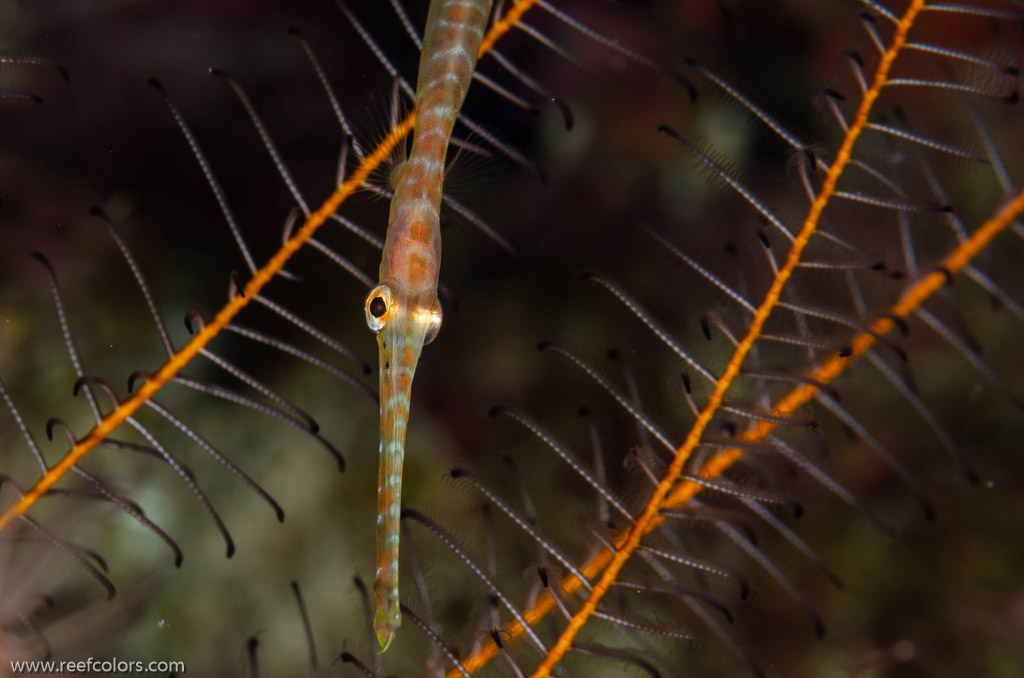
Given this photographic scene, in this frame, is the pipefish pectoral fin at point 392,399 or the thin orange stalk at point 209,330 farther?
the thin orange stalk at point 209,330

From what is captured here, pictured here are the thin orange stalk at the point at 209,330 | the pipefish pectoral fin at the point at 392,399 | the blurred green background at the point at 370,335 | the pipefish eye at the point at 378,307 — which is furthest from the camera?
the blurred green background at the point at 370,335

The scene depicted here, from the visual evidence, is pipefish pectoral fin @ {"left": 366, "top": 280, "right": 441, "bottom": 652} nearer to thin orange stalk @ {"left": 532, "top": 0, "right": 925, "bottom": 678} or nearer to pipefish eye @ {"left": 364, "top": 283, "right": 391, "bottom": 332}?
pipefish eye @ {"left": 364, "top": 283, "right": 391, "bottom": 332}

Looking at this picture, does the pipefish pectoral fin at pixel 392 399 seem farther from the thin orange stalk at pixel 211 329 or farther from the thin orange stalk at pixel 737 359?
the thin orange stalk at pixel 737 359

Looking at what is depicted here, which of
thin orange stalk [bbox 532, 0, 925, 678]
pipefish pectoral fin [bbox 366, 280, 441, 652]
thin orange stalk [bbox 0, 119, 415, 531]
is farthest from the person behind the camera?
thin orange stalk [bbox 0, 119, 415, 531]

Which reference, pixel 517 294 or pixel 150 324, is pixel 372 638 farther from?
pixel 150 324

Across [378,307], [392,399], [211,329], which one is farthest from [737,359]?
[211,329]

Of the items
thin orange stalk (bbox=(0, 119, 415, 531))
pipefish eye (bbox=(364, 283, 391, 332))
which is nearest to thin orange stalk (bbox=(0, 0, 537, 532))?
thin orange stalk (bbox=(0, 119, 415, 531))

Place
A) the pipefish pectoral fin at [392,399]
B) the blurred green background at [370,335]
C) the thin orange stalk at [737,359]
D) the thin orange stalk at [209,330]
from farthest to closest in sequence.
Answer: the blurred green background at [370,335] → the thin orange stalk at [209,330] → the pipefish pectoral fin at [392,399] → the thin orange stalk at [737,359]

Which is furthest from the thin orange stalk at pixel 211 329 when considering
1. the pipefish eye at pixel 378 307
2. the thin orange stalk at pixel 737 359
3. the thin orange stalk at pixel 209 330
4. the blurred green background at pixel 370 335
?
the thin orange stalk at pixel 737 359
